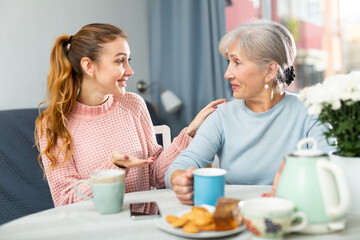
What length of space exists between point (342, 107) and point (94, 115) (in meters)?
1.07

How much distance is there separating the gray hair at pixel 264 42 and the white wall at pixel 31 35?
1619mm

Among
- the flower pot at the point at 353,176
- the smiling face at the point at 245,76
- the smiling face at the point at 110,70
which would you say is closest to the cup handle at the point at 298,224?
the flower pot at the point at 353,176

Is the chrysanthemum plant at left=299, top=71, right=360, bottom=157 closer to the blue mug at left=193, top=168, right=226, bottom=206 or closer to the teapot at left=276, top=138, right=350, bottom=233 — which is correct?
the teapot at left=276, top=138, right=350, bottom=233

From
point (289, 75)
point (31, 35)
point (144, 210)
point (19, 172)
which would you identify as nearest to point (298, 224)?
point (144, 210)

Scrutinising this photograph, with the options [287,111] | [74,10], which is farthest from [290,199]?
[74,10]

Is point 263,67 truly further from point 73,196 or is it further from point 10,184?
point 10,184

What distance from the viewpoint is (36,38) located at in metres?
→ 2.61

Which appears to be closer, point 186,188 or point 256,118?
point 186,188

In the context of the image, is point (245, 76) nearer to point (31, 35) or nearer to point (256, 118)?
point (256, 118)

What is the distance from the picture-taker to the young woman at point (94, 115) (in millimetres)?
1531

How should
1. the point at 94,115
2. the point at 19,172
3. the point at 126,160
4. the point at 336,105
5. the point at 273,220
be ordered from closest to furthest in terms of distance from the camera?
1. the point at 273,220
2. the point at 336,105
3. the point at 126,160
4. the point at 94,115
5. the point at 19,172

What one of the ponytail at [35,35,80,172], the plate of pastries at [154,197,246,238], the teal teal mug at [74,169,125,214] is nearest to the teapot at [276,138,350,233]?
the plate of pastries at [154,197,246,238]

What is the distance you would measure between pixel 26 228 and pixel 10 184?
133cm

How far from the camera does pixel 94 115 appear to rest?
5.42ft
